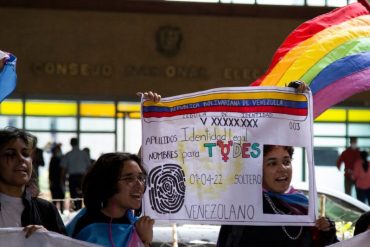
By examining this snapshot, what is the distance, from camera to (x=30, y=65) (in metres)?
31.0

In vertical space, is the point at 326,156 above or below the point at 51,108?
below

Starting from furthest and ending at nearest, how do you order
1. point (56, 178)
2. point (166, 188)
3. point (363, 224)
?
point (56, 178), point (363, 224), point (166, 188)

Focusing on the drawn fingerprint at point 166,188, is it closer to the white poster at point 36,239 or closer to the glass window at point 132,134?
the white poster at point 36,239

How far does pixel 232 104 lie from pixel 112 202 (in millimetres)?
929

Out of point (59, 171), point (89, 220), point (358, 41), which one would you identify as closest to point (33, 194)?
point (89, 220)

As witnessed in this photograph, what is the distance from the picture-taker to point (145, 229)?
22.1 ft

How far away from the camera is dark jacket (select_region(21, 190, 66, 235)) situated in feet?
22.4

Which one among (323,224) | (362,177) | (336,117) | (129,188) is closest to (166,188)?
(129,188)

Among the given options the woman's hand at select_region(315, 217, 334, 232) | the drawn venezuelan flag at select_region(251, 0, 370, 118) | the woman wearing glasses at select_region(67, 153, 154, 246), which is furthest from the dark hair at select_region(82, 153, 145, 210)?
the drawn venezuelan flag at select_region(251, 0, 370, 118)

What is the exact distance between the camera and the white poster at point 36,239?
22.1 ft

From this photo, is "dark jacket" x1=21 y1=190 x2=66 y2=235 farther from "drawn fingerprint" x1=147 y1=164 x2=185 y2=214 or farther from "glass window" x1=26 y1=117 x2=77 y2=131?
"glass window" x1=26 y1=117 x2=77 y2=131

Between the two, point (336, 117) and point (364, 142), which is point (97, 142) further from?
point (364, 142)

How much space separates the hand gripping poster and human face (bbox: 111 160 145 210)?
0.16m

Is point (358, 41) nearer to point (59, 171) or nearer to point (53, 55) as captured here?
point (59, 171)
